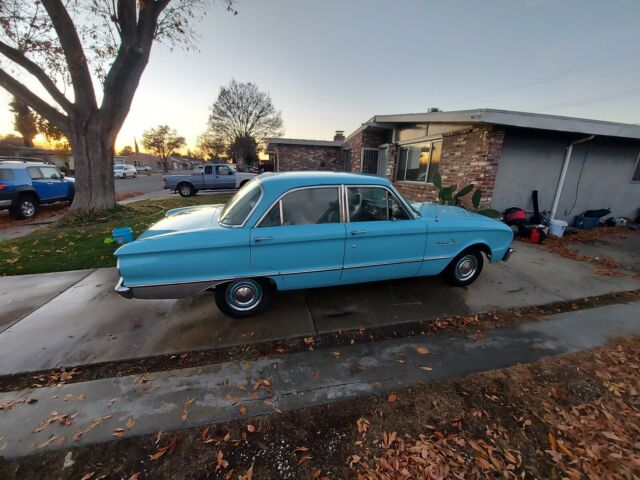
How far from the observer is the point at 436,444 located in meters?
1.80

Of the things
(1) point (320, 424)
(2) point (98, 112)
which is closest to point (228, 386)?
(1) point (320, 424)

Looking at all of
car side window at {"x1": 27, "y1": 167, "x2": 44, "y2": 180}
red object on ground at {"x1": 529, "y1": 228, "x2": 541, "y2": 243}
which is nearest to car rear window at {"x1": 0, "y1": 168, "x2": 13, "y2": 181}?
car side window at {"x1": 27, "y1": 167, "x2": 44, "y2": 180}

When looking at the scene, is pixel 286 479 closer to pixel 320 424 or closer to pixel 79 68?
pixel 320 424

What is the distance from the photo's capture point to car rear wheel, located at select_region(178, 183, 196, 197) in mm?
13656

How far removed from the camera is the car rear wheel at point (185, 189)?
44.8ft

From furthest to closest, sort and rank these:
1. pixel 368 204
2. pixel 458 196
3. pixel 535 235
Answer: pixel 458 196 < pixel 535 235 < pixel 368 204

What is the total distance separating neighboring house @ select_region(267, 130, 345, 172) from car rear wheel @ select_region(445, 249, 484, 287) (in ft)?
43.0

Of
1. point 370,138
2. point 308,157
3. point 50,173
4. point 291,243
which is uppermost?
point 370,138

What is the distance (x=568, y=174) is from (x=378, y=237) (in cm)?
787

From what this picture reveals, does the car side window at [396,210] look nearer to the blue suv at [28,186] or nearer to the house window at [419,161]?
the house window at [419,161]

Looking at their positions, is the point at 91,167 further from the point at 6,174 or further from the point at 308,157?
the point at 308,157

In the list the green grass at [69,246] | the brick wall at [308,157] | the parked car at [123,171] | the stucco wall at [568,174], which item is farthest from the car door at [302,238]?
the parked car at [123,171]

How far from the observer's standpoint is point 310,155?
1653cm

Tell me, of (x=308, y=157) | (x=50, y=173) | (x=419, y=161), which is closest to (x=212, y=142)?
(x=308, y=157)
